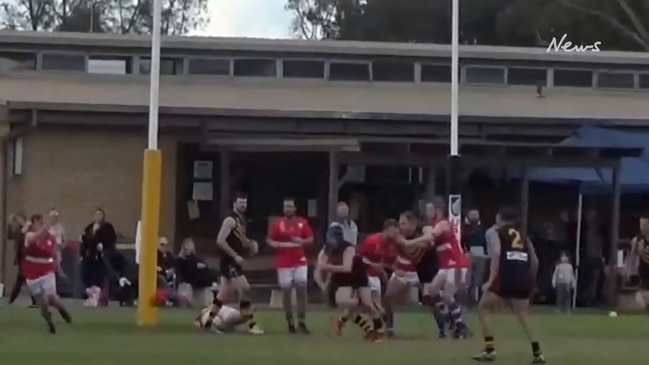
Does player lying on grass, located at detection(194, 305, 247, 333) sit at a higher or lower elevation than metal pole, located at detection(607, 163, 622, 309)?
lower

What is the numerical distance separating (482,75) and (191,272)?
35.9ft

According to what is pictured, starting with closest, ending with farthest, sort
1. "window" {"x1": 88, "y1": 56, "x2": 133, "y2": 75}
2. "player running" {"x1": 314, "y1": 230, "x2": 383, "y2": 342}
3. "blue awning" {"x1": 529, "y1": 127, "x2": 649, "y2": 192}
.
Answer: "player running" {"x1": 314, "y1": 230, "x2": 383, "y2": 342}, "blue awning" {"x1": 529, "y1": 127, "x2": 649, "y2": 192}, "window" {"x1": 88, "y1": 56, "x2": 133, "y2": 75}

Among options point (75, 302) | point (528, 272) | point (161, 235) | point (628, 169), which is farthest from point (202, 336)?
point (628, 169)

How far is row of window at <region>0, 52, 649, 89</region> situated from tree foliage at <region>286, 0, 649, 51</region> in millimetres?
23463

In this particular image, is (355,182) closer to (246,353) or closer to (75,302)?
(75,302)

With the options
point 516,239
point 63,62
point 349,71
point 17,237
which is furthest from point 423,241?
point 63,62

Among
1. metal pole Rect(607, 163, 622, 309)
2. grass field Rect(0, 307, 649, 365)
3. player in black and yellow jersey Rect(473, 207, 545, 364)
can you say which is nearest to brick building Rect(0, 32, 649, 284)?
metal pole Rect(607, 163, 622, 309)

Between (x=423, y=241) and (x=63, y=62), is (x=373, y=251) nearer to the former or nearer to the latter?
(x=423, y=241)

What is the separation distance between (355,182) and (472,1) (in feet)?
110

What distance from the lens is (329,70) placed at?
40188 mm

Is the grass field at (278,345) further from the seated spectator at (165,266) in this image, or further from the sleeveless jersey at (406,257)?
the seated spectator at (165,266)

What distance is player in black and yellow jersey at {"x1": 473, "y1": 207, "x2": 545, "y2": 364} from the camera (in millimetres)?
19484

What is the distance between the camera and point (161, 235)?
121 feet

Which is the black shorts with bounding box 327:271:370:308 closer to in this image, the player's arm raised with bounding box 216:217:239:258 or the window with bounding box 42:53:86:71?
the player's arm raised with bounding box 216:217:239:258
